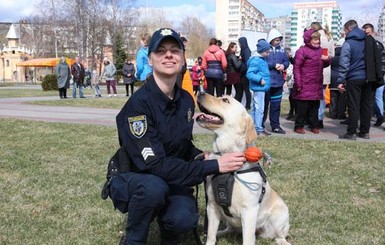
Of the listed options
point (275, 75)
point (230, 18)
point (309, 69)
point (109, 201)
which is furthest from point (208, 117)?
point (230, 18)

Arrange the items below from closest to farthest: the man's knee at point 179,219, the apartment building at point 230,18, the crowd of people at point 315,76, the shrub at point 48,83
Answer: the man's knee at point 179,219
the crowd of people at point 315,76
the shrub at point 48,83
the apartment building at point 230,18

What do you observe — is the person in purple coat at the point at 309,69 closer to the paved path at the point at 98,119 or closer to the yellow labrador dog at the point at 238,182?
the paved path at the point at 98,119

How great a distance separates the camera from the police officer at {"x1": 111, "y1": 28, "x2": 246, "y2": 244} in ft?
9.27

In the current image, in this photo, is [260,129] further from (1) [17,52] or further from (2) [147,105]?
(1) [17,52]

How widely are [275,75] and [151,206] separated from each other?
6.27 m

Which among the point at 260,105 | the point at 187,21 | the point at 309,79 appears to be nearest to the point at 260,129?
the point at 260,105

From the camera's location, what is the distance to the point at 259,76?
7.91 meters

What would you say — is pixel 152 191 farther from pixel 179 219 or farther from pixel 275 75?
pixel 275 75

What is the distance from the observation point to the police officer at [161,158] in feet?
9.27

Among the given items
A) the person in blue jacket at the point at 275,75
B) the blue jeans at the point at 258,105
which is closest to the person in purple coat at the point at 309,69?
the person in blue jacket at the point at 275,75

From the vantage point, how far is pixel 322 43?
945 centimetres

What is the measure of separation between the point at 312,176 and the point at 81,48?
133 ft

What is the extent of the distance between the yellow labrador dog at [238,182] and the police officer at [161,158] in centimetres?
12

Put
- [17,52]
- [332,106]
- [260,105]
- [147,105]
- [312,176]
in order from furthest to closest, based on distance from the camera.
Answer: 1. [17,52]
2. [332,106]
3. [260,105]
4. [312,176]
5. [147,105]
